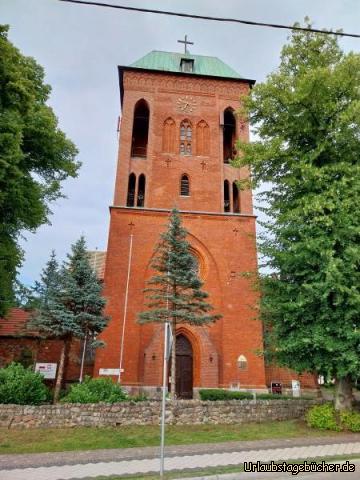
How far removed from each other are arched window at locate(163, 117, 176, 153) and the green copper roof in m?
4.16

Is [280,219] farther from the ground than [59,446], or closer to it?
farther from the ground

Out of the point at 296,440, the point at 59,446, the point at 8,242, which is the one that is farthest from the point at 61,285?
the point at 296,440

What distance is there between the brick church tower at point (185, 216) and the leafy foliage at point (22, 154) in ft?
19.5

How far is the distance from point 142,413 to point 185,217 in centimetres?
1422

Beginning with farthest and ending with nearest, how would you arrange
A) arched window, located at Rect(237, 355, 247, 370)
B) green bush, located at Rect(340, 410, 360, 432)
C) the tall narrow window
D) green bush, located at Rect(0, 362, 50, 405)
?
the tall narrow window
arched window, located at Rect(237, 355, 247, 370)
green bush, located at Rect(0, 362, 50, 405)
green bush, located at Rect(340, 410, 360, 432)

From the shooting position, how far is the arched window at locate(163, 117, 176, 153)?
1031 inches

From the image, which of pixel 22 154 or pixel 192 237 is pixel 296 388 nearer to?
pixel 192 237

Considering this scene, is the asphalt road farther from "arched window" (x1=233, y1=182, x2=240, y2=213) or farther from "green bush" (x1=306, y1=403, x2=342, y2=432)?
"arched window" (x1=233, y1=182, x2=240, y2=213)

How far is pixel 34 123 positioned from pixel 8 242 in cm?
484

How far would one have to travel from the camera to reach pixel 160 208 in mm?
23859

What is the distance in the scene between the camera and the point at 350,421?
10.1 m

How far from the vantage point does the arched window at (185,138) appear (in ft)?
86.7

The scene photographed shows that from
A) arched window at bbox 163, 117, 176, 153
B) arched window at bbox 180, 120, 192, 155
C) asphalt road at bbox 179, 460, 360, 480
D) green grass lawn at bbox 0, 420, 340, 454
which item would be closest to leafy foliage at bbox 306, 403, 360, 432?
green grass lawn at bbox 0, 420, 340, 454

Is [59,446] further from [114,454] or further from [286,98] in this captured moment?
[286,98]
